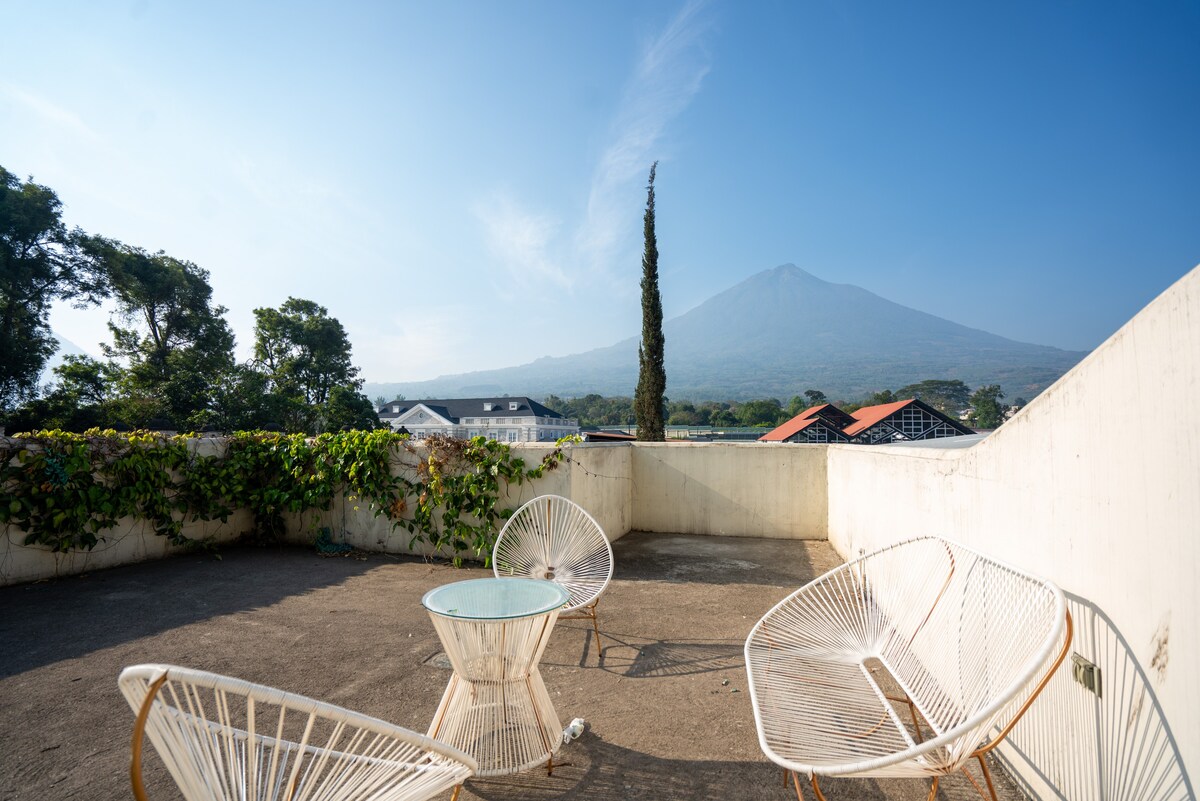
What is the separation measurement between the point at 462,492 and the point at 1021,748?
14.6 ft

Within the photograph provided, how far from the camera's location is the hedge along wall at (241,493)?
181 inches

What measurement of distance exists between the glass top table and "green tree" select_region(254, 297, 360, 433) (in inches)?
1174

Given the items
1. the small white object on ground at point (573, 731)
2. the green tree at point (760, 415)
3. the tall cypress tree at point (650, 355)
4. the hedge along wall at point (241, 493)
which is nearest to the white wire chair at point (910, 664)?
the small white object on ground at point (573, 731)

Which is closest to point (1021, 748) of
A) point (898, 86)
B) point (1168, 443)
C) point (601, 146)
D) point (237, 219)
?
point (1168, 443)

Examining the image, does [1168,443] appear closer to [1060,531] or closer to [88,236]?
[1060,531]

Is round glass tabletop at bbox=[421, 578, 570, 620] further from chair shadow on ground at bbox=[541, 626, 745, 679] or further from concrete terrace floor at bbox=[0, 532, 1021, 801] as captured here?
chair shadow on ground at bbox=[541, 626, 745, 679]

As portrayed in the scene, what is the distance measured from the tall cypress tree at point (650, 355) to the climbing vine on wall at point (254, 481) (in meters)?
9.12

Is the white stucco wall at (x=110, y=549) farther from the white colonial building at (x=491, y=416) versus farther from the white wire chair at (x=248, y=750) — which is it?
the white colonial building at (x=491, y=416)

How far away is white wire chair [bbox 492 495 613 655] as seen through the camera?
3764 mm

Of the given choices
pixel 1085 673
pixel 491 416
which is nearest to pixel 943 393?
pixel 491 416

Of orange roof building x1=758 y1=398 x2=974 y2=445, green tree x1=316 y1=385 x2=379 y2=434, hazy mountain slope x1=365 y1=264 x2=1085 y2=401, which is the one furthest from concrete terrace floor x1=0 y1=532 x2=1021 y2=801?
hazy mountain slope x1=365 y1=264 x2=1085 y2=401

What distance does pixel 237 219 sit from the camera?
11.8m

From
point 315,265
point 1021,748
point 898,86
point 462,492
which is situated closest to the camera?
point 1021,748

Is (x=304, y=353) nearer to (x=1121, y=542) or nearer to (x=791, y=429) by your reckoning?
(x=791, y=429)
